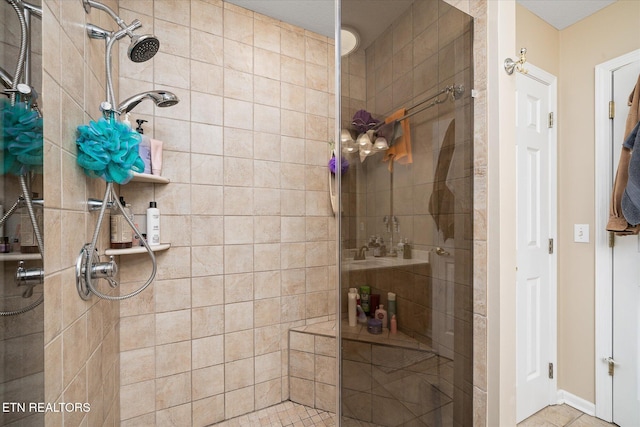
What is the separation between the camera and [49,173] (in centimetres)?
72

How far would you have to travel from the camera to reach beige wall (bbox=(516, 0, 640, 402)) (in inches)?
66.5

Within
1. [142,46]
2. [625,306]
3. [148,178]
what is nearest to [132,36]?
[142,46]

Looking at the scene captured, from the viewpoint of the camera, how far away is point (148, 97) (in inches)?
48.8

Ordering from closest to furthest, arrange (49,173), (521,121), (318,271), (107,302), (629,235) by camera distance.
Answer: (49,173) < (107,302) < (629,235) < (521,121) < (318,271)

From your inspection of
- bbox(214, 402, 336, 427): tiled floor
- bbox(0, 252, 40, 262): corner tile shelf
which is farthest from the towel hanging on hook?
bbox(0, 252, 40, 262): corner tile shelf

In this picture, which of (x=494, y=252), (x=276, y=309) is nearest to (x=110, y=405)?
(x=276, y=309)

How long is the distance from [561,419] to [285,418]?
171 centimetres

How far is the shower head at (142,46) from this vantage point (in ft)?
3.45

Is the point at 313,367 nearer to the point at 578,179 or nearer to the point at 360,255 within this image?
the point at 360,255

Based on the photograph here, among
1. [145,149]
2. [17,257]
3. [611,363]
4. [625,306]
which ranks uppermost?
[145,149]

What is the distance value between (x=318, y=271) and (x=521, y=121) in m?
1.69

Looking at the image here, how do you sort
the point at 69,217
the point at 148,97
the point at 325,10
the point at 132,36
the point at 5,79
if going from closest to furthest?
the point at 5,79 < the point at 69,217 < the point at 132,36 < the point at 148,97 < the point at 325,10

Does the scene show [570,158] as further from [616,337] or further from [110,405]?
[110,405]

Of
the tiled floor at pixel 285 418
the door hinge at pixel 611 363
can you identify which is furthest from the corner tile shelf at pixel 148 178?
the door hinge at pixel 611 363
